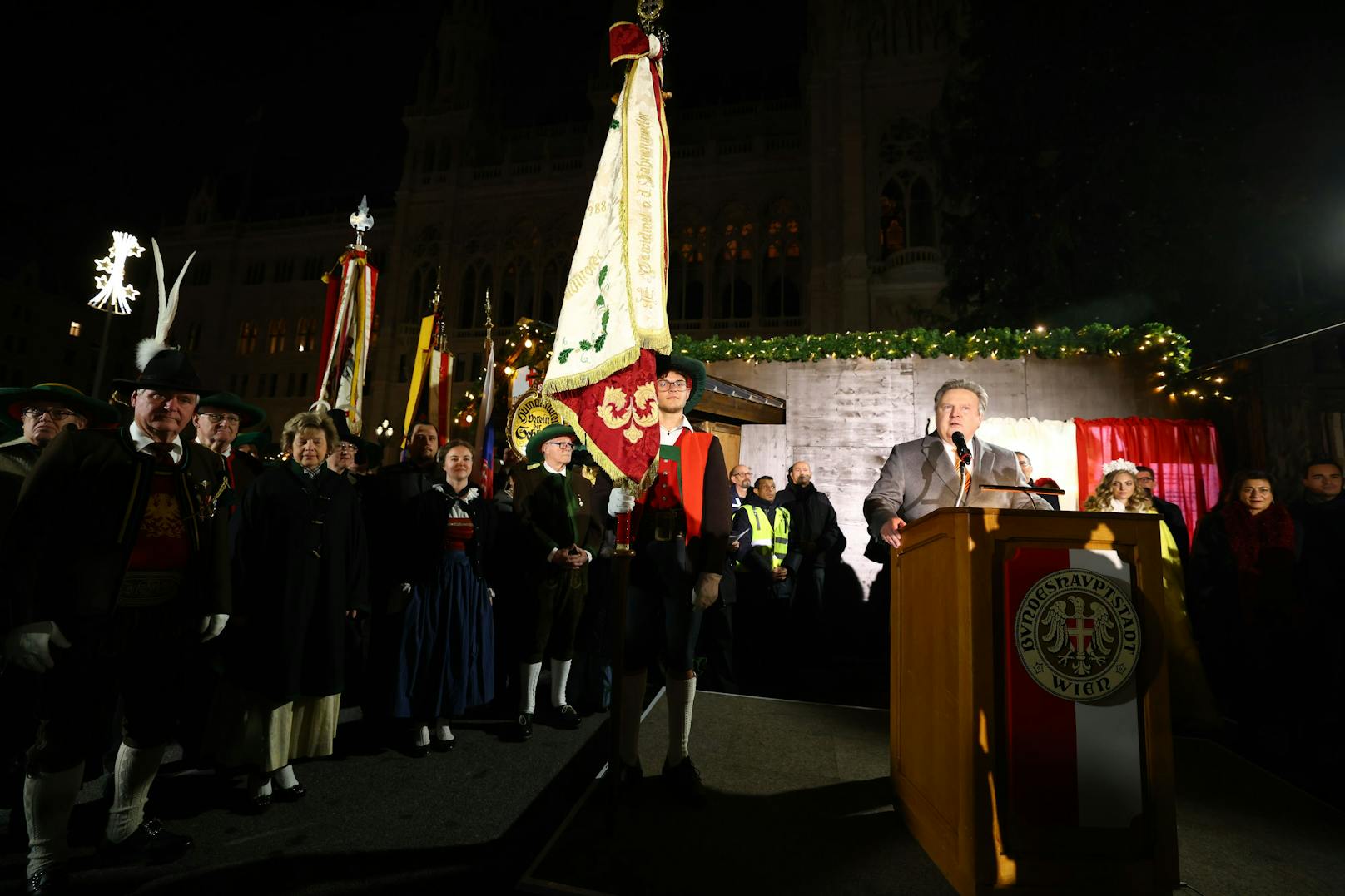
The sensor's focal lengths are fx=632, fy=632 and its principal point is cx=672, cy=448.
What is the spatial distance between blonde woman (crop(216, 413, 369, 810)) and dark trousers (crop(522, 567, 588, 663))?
133 centimetres

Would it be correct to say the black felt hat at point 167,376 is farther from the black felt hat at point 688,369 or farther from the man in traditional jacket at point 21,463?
the black felt hat at point 688,369

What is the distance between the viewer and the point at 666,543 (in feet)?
10.4

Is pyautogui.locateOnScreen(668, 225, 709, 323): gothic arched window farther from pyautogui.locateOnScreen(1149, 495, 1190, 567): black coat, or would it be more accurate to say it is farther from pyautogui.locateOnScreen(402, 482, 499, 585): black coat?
pyautogui.locateOnScreen(402, 482, 499, 585): black coat

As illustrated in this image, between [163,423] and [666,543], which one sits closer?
[163,423]

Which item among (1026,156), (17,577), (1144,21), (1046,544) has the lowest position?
(17,577)

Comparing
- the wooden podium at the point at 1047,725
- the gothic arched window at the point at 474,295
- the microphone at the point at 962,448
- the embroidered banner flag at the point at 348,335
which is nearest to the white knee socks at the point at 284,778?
the wooden podium at the point at 1047,725

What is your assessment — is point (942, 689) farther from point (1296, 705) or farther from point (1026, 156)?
point (1026, 156)

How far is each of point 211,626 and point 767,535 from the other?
481cm

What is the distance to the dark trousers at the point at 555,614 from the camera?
4.51 metres

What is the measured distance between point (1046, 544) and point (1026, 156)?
14.4 metres

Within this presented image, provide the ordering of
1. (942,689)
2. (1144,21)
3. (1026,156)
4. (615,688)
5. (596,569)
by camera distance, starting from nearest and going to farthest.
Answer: (942,689) → (615,688) → (596,569) → (1144,21) → (1026,156)

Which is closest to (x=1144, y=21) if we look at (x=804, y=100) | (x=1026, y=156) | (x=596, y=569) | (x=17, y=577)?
(x=1026, y=156)

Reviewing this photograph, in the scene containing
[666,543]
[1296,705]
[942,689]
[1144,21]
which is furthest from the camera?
[1144,21]

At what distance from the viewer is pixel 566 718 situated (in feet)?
14.6
